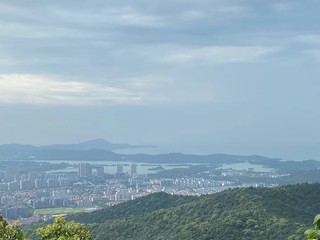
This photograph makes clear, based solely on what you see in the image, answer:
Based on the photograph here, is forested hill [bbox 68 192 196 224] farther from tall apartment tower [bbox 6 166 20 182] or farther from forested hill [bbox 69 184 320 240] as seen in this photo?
tall apartment tower [bbox 6 166 20 182]

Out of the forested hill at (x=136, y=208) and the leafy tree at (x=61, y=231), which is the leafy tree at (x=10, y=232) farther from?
the forested hill at (x=136, y=208)

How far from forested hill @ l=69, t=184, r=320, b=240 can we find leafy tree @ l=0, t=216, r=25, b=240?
17871 mm

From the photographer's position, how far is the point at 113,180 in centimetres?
11475

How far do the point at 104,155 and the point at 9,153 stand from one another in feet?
95.0

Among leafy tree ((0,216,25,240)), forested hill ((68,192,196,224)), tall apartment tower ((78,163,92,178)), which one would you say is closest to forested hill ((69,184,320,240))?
forested hill ((68,192,196,224))

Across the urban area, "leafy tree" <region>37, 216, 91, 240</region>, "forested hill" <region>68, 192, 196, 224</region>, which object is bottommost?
the urban area

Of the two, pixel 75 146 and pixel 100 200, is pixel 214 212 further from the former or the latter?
pixel 75 146

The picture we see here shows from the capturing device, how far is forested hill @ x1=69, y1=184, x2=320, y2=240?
25.7 m

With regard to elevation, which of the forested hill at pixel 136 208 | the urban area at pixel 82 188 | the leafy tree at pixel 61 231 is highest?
the leafy tree at pixel 61 231

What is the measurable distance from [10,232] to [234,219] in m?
20.8

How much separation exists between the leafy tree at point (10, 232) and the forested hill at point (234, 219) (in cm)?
1787

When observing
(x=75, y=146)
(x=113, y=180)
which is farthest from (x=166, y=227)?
(x=75, y=146)

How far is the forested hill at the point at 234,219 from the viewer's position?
25.7m

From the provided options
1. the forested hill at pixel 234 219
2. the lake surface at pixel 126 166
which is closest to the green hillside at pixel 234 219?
the forested hill at pixel 234 219
